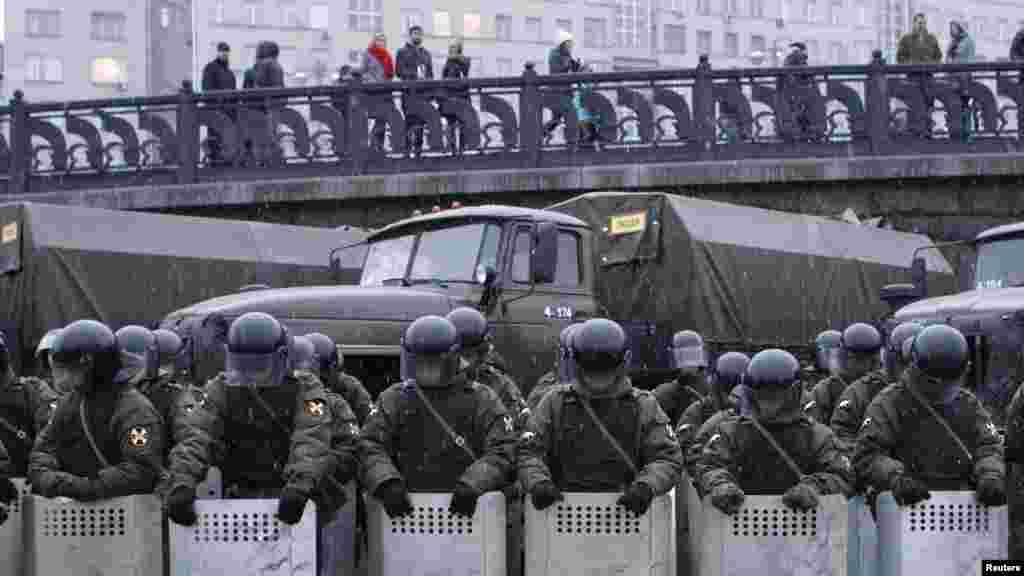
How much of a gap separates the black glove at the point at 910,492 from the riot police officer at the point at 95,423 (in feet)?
10.8

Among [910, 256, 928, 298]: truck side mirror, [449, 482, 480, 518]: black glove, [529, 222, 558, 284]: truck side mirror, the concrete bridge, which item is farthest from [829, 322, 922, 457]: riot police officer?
the concrete bridge

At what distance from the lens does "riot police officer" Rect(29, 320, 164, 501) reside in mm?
10016

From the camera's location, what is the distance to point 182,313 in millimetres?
16078

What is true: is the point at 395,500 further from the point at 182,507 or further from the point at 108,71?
the point at 108,71

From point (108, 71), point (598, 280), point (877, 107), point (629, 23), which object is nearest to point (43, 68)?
point (108, 71)

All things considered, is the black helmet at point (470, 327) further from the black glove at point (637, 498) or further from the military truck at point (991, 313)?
the military truck at point (991, 313)

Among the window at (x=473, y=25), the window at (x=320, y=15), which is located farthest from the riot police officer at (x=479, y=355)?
the window at (x=473, y=25)

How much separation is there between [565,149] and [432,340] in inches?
598

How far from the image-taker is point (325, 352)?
13.1 metres

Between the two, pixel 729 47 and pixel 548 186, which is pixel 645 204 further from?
pixel 729 47

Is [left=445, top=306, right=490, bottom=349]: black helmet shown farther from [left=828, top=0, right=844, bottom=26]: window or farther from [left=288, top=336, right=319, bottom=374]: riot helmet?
[left=828, top=0, right=844, bottom=26]: window

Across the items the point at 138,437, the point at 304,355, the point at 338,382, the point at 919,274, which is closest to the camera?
the point at 138,437

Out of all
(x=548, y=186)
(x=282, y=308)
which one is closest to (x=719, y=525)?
(x=282, y=308)

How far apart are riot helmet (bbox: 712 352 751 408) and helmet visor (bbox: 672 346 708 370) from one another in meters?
1.35
